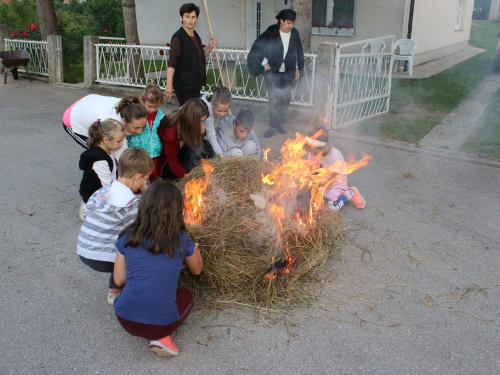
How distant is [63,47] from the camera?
44.9 feet

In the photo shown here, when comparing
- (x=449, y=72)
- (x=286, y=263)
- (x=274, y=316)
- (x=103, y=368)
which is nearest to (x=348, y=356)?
(x=274, y=316)

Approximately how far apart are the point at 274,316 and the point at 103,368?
45.3 inches

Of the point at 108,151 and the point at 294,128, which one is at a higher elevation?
the point at 108,151

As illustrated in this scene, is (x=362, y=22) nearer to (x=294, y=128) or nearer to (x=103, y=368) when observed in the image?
(x=294, y=128)

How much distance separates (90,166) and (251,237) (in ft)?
5.12

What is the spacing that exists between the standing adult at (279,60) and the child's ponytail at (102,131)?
3860 mm

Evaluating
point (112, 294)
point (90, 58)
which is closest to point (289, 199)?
point (112, 294)

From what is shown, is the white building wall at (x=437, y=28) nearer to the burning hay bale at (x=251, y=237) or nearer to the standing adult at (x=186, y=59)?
the standing adult at (x=186, y=59)

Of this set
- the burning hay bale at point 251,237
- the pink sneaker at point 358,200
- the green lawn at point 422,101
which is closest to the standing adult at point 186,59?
the burning hay bale at point 251,237

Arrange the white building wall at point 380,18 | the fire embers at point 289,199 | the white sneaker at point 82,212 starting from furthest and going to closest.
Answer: the white building wall at point 380,18 → the white sneaker at point 82,212 → the fire embers at point 289,199

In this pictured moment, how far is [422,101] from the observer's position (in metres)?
9.48

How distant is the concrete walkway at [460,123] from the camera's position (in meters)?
6.90

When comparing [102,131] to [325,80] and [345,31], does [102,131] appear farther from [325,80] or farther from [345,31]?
[345,31]

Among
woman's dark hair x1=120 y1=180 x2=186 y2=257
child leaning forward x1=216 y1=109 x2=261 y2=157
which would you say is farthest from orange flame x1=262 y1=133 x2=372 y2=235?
woman's dark hair x1=120 y1=180 x2=186 y2=257
